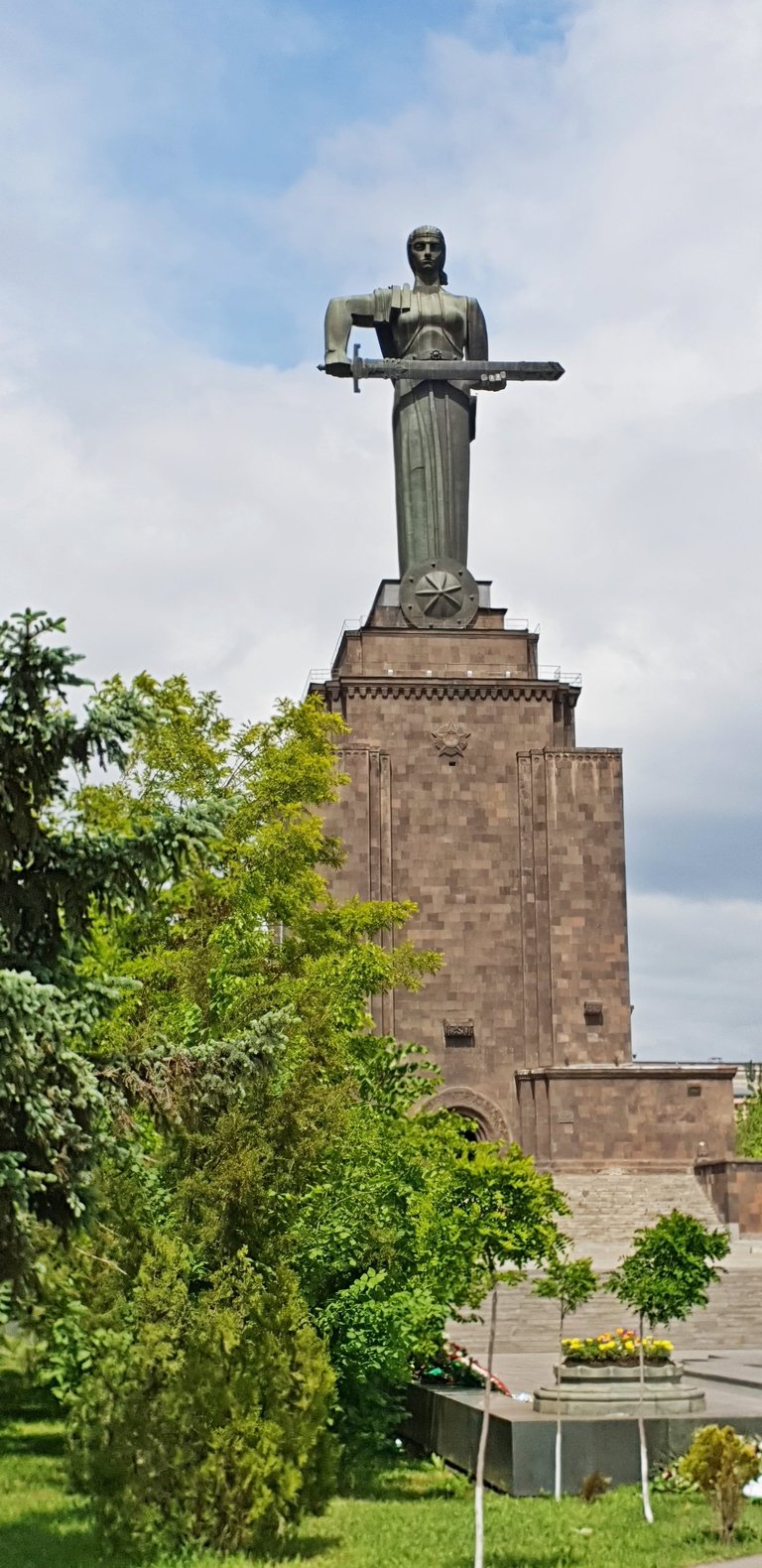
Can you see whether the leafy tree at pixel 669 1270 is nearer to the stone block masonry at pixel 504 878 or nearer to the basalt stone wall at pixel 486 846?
the stone block masonry at pixel 504 878

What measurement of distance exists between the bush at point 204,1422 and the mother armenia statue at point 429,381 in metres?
34.5

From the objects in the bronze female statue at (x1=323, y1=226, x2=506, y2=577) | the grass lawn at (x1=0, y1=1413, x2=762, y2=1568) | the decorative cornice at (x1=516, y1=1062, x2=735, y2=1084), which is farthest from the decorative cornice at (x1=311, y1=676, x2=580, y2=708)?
the grass lawn at (x1=0, y1=1413, x2=762, y2=1568)

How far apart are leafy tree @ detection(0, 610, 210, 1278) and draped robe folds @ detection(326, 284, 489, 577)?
120ft

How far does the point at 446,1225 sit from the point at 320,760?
12.1 meters

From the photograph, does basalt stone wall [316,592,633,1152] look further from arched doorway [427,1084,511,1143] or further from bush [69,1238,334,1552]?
bush [69,1238,334,1552]

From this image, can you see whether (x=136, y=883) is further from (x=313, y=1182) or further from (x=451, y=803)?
(x=451, y=803)

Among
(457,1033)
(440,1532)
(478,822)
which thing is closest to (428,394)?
(478,822)

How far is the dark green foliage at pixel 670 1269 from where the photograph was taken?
49.9ft

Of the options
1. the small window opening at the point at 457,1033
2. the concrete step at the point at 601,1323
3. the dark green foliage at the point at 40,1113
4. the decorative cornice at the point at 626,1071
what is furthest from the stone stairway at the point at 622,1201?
the dark green foliage at the point at 40,1113

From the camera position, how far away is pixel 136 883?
33.7 feet

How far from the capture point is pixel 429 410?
46.3m

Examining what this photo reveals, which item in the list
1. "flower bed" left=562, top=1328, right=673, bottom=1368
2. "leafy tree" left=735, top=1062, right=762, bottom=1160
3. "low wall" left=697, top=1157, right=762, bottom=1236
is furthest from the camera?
"leafy tree" left=735, top=1062, right=762, bottom=1160

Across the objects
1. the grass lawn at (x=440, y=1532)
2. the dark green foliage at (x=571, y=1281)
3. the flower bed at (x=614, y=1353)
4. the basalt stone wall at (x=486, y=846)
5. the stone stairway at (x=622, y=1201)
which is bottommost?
the grass lawn at (x=440, y=1532)

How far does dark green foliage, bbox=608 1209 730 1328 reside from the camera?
15.2 m
